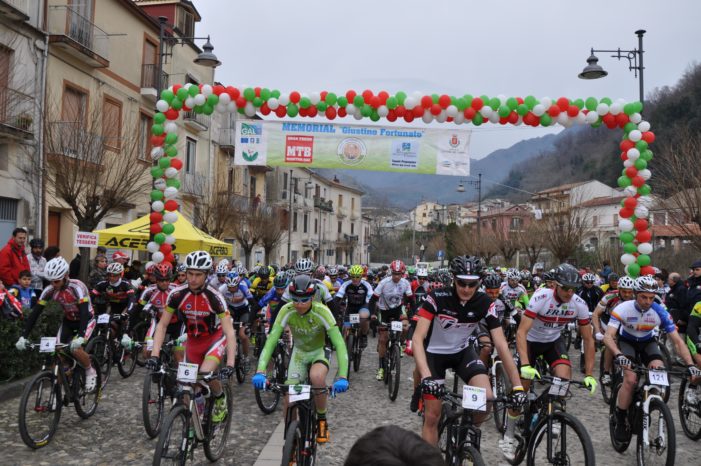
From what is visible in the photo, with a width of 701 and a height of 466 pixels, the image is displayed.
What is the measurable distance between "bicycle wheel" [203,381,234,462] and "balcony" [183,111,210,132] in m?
24.6

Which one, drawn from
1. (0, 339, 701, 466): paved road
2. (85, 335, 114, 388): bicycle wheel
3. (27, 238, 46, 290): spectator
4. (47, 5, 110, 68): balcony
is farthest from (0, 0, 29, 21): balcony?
(0, 339, 701, 466): paved road

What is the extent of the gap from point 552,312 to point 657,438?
1559 mm

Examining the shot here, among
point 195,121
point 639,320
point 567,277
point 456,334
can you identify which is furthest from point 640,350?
point 195,121

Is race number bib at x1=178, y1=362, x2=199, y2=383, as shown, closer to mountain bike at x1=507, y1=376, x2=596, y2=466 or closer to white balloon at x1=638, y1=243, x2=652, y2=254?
mountain bike at x1=507, y1=376, x2=596, y2=466

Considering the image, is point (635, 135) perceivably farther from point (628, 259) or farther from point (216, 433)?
point (216, 433)

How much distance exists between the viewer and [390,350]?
383 inches

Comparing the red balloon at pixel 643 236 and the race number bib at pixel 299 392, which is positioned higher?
the red balloon at pixel 643 236

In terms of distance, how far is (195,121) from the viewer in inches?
1172

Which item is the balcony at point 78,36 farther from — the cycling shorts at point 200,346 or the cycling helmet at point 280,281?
the cycling shorts at point 200,346

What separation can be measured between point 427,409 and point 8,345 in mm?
6135

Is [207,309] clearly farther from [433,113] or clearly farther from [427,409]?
[433,113]

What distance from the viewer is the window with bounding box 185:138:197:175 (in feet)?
99.6

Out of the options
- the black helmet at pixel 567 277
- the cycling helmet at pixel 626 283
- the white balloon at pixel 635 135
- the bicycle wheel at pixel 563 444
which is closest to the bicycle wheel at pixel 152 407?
the bicycle wheel at pixel 563 444

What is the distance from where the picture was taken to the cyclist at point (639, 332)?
6285 mm
